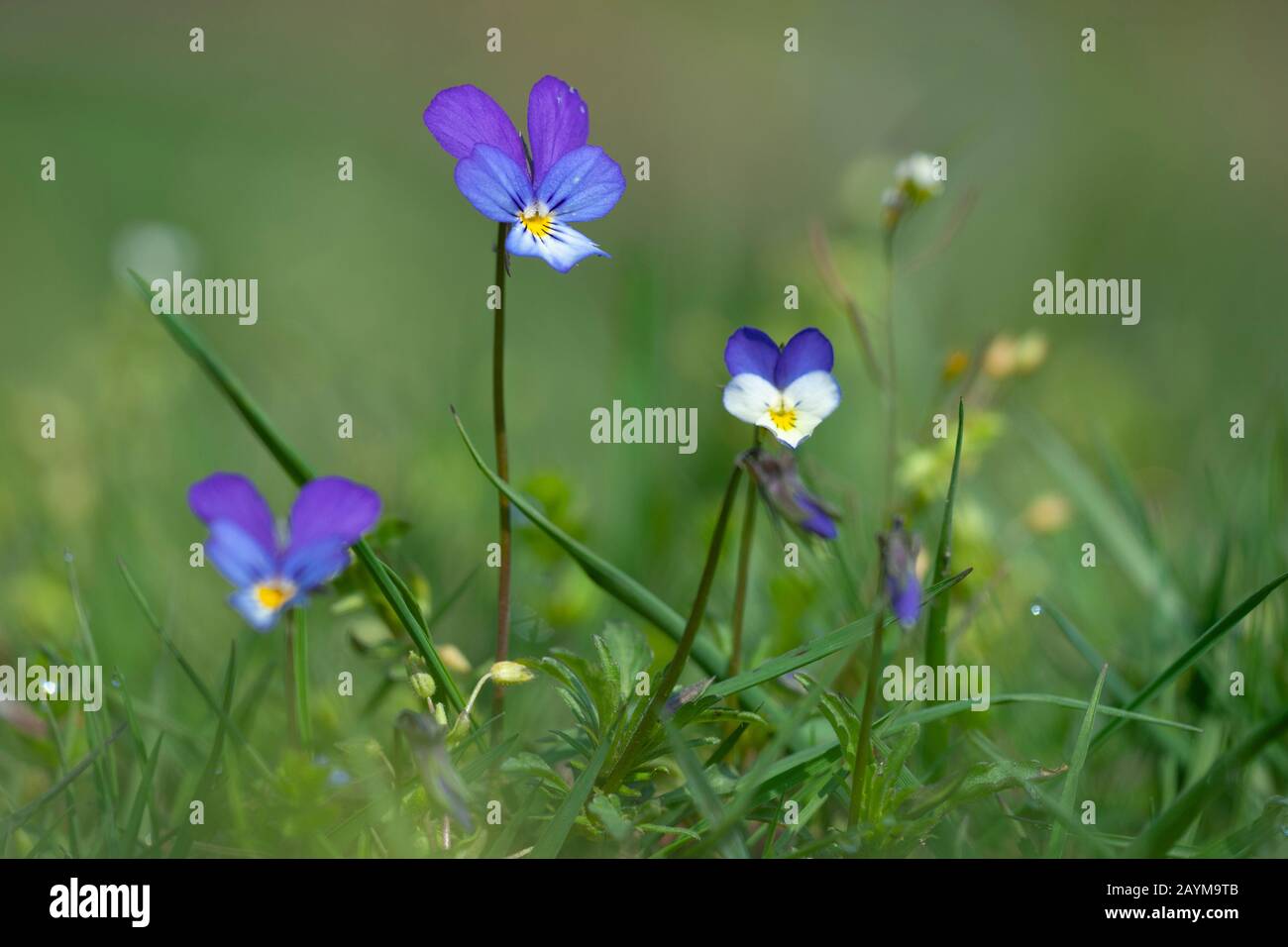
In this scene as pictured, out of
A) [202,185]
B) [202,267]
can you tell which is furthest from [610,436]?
[202,185]

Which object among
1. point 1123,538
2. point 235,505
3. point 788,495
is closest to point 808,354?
point 788,495

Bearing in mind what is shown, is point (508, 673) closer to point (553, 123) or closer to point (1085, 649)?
point (553, 123)

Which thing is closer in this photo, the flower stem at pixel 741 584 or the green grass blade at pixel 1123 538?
the flower stem at pixel 741 584

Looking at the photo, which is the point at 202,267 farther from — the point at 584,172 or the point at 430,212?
the point at 584,172

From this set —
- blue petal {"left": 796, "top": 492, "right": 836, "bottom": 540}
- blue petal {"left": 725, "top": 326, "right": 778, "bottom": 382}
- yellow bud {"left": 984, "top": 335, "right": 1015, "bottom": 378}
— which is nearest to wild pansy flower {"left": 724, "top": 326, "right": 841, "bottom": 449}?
blue petal {"left": 725, "top": 326, "right": 778, "bottom": 382}

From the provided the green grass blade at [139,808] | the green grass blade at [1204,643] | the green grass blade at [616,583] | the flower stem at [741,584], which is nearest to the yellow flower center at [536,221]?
the green grass blade at [616,583]

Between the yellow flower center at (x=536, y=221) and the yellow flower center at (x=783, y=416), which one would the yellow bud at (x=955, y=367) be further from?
the yellow flower center at (x=536, y=221)

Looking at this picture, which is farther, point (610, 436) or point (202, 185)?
point (202, 185)
